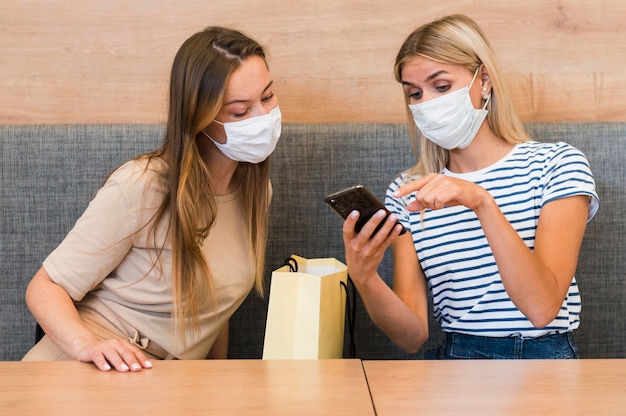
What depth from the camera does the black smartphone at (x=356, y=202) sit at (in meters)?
1.20

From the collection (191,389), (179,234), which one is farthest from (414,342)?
(191,389)

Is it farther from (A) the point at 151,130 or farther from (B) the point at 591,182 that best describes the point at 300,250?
(B) the point at 591,182

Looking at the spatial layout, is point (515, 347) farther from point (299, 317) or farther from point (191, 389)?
point (191, 389)

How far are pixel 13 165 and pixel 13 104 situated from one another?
0.22 meters

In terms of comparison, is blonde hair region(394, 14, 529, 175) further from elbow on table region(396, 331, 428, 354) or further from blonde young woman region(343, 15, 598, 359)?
elbow on table region(396, 331, 428, 354)

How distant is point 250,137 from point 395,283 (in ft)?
1.36

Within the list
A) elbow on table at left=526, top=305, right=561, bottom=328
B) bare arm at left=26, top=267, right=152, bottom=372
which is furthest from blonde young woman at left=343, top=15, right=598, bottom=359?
bare arm at left=26, top=267, right=152, bottom=372

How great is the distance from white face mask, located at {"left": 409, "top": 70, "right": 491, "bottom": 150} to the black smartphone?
284 millimetres

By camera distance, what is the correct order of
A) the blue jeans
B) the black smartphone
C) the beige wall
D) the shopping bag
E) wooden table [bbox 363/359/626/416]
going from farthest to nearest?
the beige wall
the blue jeans
the shopping bag
the black smartphone
wooden table [bbox 363/359/626/416]

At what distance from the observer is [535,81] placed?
72.8 inches

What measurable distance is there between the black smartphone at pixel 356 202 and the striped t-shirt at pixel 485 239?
0.27 metres

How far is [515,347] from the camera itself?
142cm

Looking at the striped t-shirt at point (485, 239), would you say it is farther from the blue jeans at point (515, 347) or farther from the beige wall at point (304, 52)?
the beige wall at point (304, 52)

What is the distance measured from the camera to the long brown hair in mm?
1363
